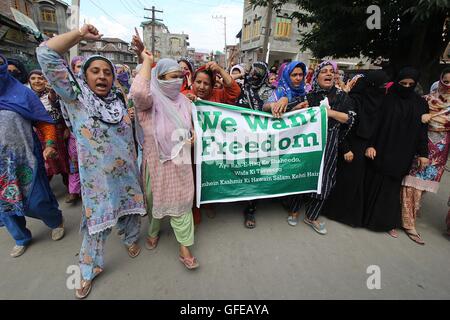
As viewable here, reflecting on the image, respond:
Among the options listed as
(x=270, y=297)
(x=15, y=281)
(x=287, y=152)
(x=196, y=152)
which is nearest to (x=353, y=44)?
(x=287, y=152)

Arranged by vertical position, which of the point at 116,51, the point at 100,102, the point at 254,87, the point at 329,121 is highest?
the point at 116,51

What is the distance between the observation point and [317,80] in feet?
8.16

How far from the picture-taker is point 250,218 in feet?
9.03

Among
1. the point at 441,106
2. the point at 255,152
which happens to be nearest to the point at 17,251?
the point at 255,152

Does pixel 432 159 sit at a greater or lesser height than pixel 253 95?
lesser

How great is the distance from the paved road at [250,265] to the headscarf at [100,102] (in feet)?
4.31

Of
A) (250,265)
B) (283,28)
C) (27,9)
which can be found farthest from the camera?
(283,28)

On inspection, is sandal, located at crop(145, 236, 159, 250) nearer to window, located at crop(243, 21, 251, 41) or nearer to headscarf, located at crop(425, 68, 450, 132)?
headscarf, located at crop(425, 68, 450, 132)

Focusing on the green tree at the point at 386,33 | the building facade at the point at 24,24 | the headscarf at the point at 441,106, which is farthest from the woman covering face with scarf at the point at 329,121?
the building facade at the point at 24,24

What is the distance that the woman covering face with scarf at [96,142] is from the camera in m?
1.47

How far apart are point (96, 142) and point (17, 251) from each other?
1.47 meters

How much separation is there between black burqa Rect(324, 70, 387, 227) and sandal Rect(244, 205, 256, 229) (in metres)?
0.94

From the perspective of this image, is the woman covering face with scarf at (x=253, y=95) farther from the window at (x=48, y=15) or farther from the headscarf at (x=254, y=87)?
the window at (x=48, y=15)

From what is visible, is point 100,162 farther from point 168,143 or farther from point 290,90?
point 290,90
